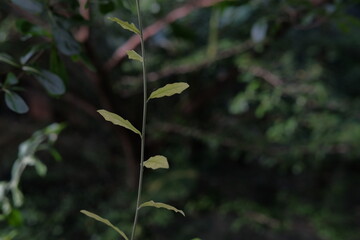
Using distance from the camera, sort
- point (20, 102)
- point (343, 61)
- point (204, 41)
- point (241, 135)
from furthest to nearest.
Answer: point (343, 61) < point (204, 41) < point (241, 135) < point (20, 102)

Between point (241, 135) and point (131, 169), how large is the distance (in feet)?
0.85

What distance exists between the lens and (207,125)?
841mm

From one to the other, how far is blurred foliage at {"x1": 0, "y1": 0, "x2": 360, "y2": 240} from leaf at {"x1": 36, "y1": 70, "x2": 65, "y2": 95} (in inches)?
10.0

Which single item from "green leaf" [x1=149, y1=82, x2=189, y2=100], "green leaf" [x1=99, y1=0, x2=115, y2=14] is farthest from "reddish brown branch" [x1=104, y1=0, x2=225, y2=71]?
"green leaf" [x1=149, y1=82, x2=189, y2=100]

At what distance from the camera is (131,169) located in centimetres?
92

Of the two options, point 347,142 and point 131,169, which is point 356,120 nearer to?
point 347,142

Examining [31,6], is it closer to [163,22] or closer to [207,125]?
[163,22]

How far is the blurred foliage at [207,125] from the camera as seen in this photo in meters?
0.72

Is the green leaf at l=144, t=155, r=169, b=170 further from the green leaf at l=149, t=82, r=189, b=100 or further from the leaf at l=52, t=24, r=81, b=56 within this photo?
the leaf at l=52, t=24, r=81, b=56

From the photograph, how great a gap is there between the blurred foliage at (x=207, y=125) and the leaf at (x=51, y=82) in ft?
0.83

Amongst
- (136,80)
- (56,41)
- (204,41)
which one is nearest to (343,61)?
(204,41)

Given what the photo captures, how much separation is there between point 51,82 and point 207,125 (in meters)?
0.55

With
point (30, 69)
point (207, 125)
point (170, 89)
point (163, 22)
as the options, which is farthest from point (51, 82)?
point (207, 125)

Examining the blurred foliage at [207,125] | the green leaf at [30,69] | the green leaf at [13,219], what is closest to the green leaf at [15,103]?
the green leaf at [30,69]
